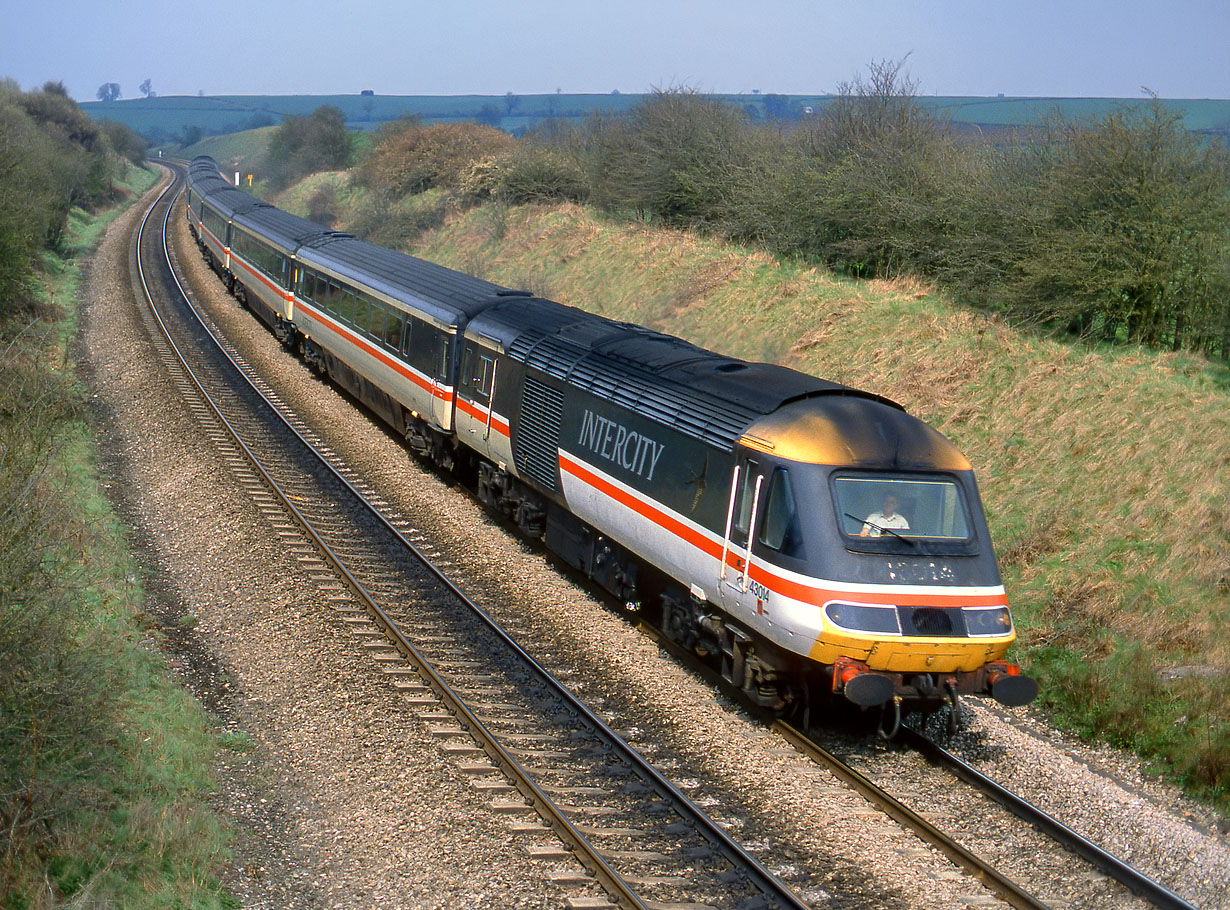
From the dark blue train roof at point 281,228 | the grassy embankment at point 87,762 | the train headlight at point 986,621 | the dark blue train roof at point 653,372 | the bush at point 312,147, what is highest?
the bush at point 312,147

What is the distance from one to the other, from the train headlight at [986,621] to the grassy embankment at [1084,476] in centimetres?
198

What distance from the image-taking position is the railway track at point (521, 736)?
7.64 m

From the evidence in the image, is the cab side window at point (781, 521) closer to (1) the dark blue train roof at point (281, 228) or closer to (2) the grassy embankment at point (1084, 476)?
(2) the grassy embankment at point (1084, 476)

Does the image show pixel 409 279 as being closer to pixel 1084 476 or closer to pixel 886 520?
pixel 1084 476

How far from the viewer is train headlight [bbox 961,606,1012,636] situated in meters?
9.19

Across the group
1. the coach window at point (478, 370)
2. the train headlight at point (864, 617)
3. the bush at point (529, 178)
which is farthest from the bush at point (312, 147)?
the train headlight at point (864, 617)

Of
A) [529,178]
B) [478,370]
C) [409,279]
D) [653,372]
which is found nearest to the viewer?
[653,372]

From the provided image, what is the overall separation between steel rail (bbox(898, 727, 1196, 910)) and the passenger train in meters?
0.38

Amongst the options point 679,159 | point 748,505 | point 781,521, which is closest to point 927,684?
point 781,521

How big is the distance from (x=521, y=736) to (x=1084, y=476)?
853cm

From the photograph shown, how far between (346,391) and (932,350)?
40.4 ft

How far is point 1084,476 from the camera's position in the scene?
569 inches

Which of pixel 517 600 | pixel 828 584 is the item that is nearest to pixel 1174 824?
pixel 828 584

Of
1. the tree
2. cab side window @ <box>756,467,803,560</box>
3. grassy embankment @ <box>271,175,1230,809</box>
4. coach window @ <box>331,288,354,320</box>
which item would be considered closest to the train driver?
cab side window @ <box>756,467,803,560</box>
